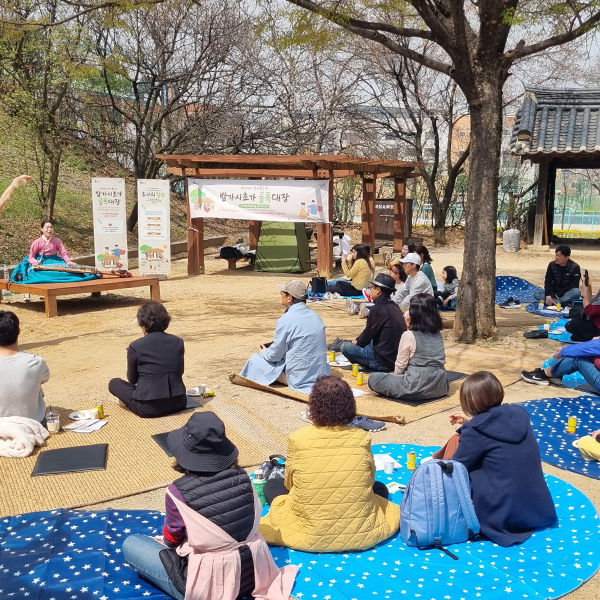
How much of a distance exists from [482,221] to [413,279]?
4.13 feet

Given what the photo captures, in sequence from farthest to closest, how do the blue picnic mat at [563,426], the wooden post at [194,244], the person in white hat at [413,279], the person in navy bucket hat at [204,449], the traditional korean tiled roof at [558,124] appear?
the traditional korean tiled roof at [558,124] → the wooden post at [194,244] → the person in white hat at [413,279] → the blue picnic mat at [563,426] → the person in navy bucket hat at [204,449]

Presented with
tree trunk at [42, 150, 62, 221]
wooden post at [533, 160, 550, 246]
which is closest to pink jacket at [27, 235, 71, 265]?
tree trunk at [42, 150, 62, 221]

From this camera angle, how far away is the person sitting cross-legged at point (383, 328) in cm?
634

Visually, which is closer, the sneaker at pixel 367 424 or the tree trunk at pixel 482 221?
the sneaker at pixel 367 424

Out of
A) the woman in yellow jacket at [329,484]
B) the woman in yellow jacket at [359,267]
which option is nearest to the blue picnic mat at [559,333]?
the woman in yellow jacket at [359,267]

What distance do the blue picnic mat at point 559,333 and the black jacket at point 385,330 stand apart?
2.80m

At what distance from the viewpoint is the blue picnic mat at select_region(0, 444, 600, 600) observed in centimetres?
298

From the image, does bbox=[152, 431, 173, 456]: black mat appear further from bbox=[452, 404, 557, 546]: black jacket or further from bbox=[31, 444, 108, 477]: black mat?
bbox=[452, 404, 557, 546]: black jacket

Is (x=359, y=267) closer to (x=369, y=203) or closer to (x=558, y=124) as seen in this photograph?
(x=369, y=203)

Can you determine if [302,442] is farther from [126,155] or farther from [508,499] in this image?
[126,155]

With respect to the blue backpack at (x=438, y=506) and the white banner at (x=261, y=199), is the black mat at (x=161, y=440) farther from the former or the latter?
the white banner at (x=261, y=199)

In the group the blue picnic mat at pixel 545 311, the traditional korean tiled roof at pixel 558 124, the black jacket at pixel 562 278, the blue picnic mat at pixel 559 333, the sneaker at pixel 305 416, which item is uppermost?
the traditional korean tiled roof at pixel 558 124

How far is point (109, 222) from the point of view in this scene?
1247cm

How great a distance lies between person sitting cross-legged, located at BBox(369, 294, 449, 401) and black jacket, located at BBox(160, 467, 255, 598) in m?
3.10
